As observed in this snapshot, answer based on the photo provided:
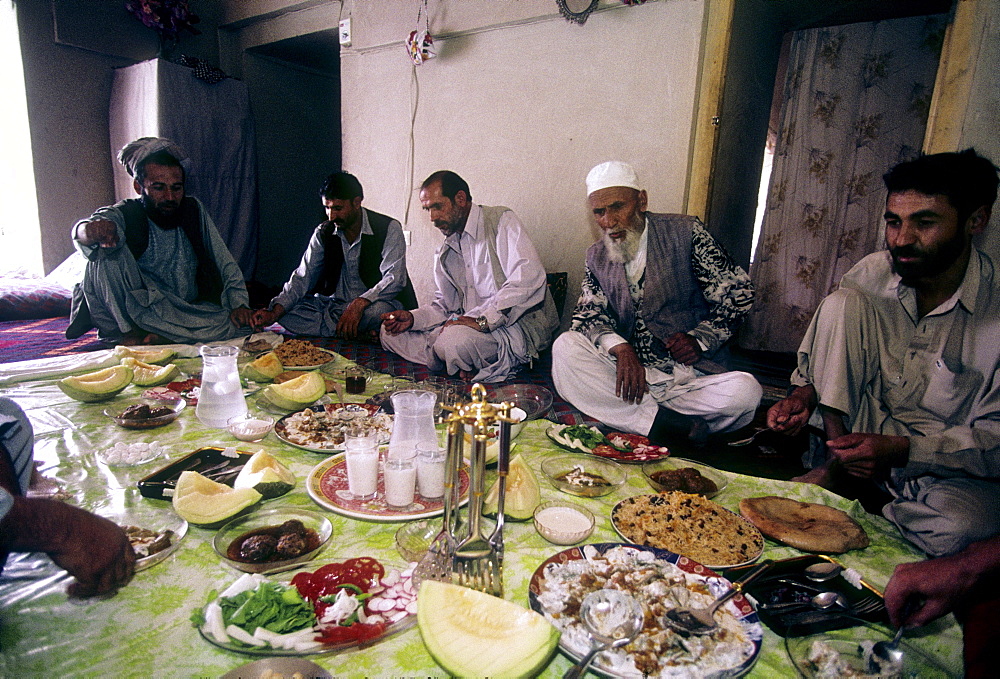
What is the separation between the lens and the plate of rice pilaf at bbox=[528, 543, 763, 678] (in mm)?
861

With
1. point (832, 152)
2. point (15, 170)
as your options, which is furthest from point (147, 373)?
point (15, 170)

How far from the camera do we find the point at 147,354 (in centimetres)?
236

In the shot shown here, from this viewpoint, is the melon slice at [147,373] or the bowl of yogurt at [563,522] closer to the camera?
the bowl of yogurt at [563,522]

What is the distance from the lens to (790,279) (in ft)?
17.2

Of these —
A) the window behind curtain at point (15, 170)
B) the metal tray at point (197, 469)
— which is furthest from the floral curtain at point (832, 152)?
the window behind curtain at point (15, 170)

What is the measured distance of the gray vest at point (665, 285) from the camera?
3012 mm

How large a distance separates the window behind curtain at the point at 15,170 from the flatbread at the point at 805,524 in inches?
299

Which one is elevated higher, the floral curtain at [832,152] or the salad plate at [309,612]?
the floral curtain at [832,152]

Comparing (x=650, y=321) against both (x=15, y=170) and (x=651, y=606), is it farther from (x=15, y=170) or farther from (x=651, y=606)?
(x=15, y=170)

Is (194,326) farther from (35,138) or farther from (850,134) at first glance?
(850,134)

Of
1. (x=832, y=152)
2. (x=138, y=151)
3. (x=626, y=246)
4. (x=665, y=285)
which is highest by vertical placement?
(x=832, y=152)

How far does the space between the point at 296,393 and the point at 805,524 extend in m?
1.60

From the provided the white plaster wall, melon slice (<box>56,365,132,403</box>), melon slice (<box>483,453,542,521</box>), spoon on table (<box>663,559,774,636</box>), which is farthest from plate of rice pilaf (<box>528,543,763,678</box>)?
the white plaster wall

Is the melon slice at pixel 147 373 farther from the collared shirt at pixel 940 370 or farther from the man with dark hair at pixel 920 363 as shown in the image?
the collared shirt at pixel 940 370
